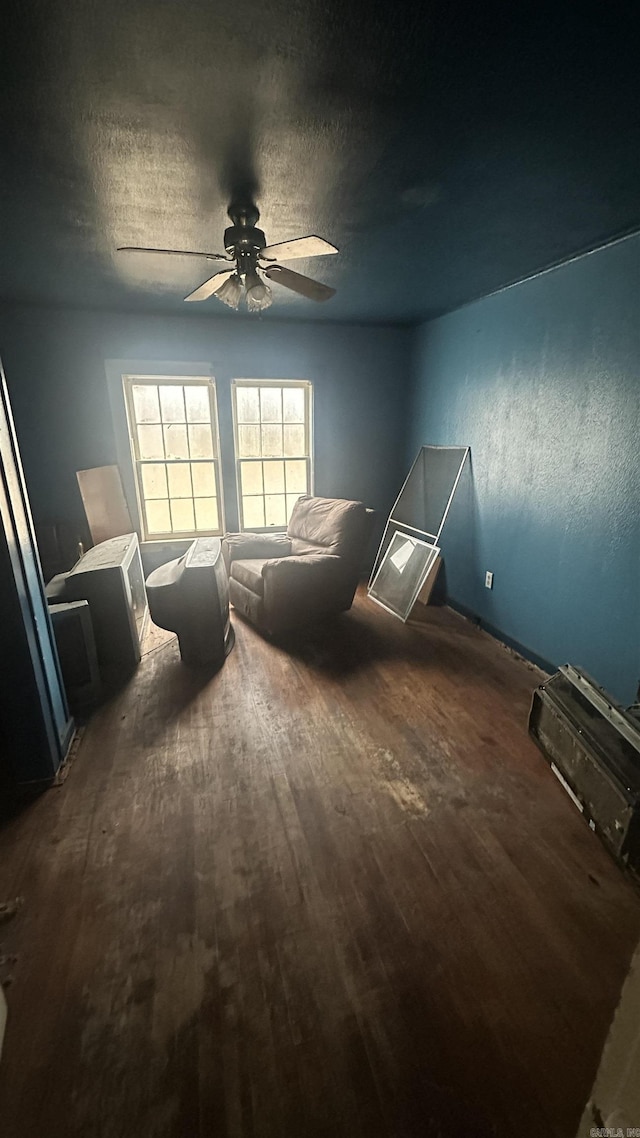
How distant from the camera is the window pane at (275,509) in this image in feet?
15.2

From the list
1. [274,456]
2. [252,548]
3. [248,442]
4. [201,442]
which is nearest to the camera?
[252,548]

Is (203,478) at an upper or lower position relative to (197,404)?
lower

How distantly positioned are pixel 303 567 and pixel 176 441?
79.1 inches

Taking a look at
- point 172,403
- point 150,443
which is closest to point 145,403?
point 172,403

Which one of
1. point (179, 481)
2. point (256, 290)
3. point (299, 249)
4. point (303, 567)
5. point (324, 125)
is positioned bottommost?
point (303, 567)

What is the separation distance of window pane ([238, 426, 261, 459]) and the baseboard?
7.66 feet

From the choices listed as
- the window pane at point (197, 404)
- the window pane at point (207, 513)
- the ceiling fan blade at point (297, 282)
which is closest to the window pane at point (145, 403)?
the window pane at point (197, 404)

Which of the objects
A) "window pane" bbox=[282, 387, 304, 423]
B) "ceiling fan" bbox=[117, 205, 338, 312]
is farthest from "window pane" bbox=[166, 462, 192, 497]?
"ceiling fan" bbox=[117, 205, 338, 312]

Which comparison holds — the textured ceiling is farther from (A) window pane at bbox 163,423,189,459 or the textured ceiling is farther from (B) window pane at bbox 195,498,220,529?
(B) window pane at bbox 195,498,220,529

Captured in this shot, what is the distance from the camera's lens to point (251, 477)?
14.8ft

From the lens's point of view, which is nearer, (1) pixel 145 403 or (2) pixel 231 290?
(2) pixel 231 290

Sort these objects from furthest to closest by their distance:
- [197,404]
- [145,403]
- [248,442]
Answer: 1. [248,442]
2. [197,404]
3. [145,403]

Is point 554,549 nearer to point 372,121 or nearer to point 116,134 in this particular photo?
point 372,121

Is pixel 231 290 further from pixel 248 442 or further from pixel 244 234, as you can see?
pixel 248 442
